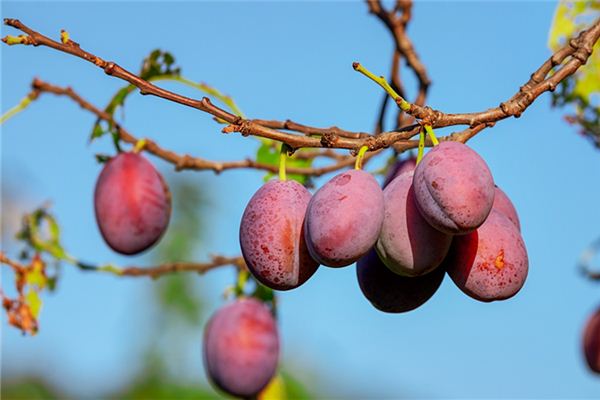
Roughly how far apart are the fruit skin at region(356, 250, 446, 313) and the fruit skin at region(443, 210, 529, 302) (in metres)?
0.07

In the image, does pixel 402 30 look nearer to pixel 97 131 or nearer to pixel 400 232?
pixel 97 131

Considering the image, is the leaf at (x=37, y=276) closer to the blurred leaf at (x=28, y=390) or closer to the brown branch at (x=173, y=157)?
the brown branch at (x=173, y=157)

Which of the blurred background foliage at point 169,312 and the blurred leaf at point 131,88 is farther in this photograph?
the blurred background foliage at point 169,312

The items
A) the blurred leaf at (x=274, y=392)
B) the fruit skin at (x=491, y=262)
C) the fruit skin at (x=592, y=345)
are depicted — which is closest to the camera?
the fruit skin at (x=491, y=262)

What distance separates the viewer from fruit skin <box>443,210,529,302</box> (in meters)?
1.28

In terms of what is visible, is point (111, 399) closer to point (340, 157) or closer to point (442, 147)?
point (340, 157)

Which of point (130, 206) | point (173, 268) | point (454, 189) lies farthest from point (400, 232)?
point (173, 268)

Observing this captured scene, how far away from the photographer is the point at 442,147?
1236 millimetres

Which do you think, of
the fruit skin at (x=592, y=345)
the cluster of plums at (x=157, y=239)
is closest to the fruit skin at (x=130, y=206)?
the cluster of plums at (x=157, y=239)

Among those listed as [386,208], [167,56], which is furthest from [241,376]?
[386,208]

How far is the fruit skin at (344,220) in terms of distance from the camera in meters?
1.21

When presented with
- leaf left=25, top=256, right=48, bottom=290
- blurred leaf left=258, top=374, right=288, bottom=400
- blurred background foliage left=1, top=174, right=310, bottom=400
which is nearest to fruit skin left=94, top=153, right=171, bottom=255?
leaf left=25, top=256, right=48, bottom=290

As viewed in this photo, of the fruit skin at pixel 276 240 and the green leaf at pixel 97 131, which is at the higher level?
the green leaf at pixel 97 131

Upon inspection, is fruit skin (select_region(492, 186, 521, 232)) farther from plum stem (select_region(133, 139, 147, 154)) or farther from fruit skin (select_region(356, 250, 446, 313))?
plum stem (select_region(133, 139, 147, 154))
